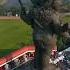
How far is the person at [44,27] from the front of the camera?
11.3ft

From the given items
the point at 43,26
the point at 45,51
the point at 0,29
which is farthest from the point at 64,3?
the point at 0,29

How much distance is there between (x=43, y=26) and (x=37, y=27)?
0.10 meters

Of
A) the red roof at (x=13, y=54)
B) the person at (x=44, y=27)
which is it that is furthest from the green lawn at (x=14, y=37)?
the person at (x=44, y=27)

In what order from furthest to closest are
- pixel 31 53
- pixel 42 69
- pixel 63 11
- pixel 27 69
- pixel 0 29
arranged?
pixel 0 29, pixel 31 53, pixel 27 69, pixel 42 69, pixel 63 11

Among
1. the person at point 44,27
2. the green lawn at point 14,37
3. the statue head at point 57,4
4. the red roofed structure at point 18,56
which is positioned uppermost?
the statue head at point 57,4

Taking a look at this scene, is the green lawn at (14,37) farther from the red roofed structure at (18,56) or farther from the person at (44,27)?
the person at (44,27)

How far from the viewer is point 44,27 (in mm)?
3482

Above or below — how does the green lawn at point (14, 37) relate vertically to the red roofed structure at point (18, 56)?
below

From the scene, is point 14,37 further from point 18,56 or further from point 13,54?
point 13,54

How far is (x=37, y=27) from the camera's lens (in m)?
3.57

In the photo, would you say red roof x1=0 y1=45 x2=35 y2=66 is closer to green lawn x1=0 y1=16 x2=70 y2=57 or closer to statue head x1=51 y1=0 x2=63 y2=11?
statue head x1=51 y1=0 x2=63 y2=11

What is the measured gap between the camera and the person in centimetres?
346

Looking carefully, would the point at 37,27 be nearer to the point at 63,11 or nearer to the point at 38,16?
the point at 38,16

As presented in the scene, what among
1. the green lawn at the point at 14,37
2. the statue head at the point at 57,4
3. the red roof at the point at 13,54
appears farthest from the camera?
the green lawn at the point at 14,37
